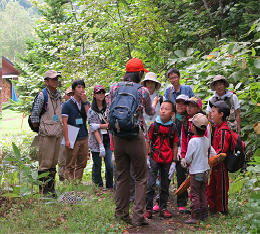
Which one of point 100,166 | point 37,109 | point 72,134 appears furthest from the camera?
point 100,166

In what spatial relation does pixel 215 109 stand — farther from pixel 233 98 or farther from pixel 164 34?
pixel 164 34

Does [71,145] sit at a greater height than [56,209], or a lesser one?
greater

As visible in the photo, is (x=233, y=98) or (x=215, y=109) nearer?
(x=215, y=109)

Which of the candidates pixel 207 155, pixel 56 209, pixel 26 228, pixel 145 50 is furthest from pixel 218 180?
pixel 145 50

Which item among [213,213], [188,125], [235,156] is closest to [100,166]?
[188,125]

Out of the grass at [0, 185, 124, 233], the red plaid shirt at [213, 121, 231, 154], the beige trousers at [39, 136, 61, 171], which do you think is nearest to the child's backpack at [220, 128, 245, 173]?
the red plaid shirt at [213, 121, 231, 154]

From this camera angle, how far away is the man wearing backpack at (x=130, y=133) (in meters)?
3.44

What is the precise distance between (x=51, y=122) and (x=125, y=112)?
1.92 metres

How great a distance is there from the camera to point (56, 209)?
12.9 ft

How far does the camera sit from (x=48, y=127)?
476cm

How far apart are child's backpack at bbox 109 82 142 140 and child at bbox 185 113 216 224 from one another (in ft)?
3.19

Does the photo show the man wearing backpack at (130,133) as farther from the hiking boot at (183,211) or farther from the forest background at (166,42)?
the forest background at (166,42)

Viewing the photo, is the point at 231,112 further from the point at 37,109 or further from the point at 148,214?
the point at 37,109

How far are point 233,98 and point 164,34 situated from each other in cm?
488
